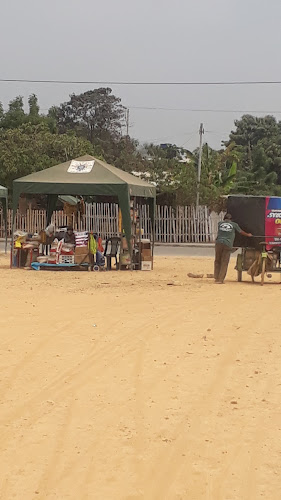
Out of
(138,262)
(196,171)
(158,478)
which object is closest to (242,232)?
(138,262)

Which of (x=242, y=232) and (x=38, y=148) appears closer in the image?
(x=242, y=232)

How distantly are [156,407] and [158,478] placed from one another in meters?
1.66

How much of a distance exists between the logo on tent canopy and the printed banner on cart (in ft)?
16.6

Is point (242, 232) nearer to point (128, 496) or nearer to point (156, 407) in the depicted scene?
point (156, 407)

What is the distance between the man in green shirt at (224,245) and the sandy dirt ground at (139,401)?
399 centimetres

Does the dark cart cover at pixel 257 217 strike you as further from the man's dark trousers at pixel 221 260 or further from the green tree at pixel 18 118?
the green tree at pixel 18 118

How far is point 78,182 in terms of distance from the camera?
19312 millimetres

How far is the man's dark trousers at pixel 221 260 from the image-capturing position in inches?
667

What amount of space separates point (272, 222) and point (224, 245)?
1.16 metres

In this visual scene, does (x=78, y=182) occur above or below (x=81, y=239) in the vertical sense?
above

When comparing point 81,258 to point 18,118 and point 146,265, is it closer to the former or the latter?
point 146,265

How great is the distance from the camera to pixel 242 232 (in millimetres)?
17062

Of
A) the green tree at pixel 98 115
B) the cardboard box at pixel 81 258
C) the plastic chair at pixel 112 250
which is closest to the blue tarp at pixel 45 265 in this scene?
the cardboard box at pixel 81 258

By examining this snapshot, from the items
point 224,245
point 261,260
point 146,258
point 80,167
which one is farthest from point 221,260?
Answer: point 80,167
